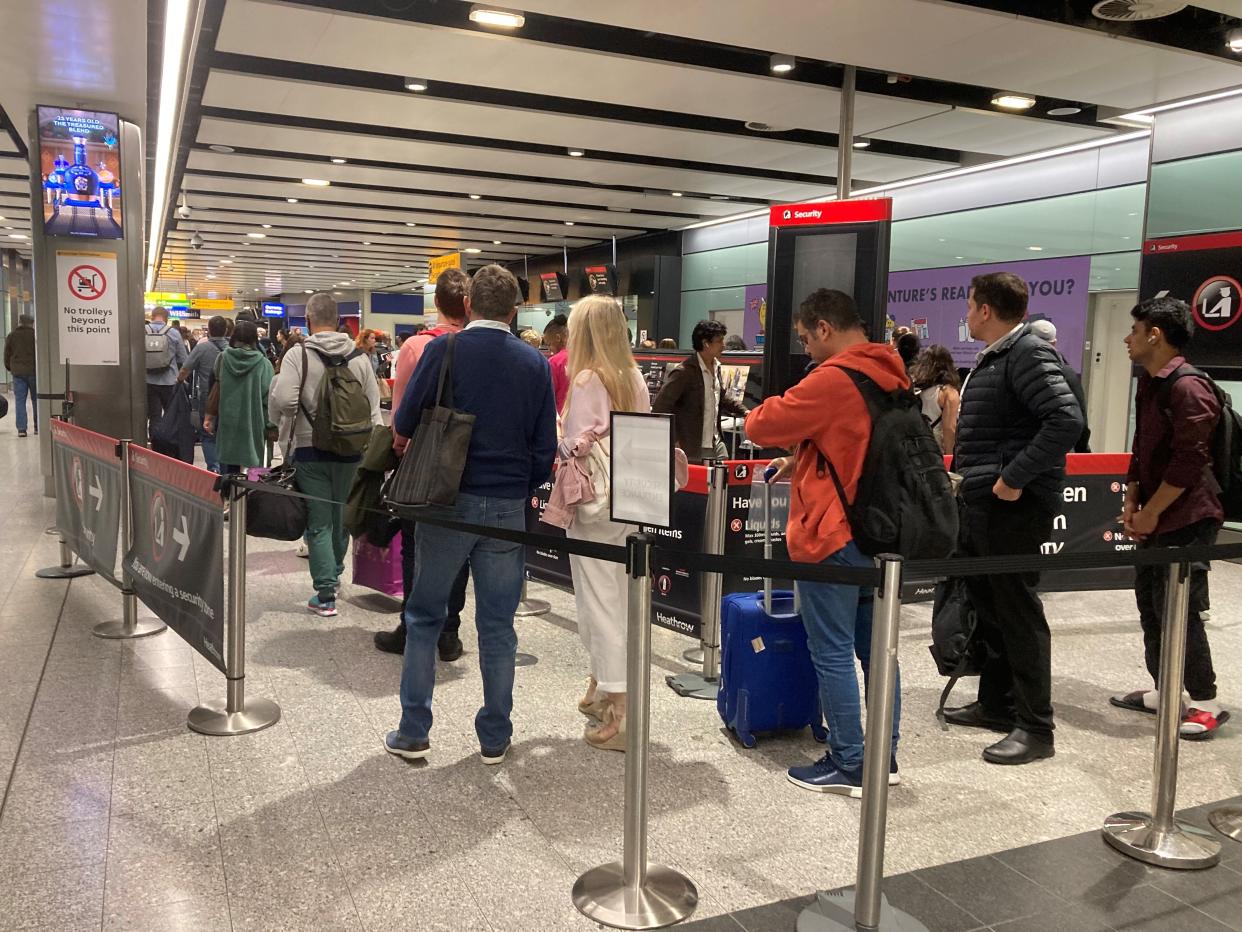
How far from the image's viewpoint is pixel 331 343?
16.7 ft

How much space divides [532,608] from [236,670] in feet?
7.08

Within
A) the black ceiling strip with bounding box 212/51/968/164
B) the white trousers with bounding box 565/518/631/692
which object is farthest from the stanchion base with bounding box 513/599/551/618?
the black ceiling strip with bounding box 212/51/968/164

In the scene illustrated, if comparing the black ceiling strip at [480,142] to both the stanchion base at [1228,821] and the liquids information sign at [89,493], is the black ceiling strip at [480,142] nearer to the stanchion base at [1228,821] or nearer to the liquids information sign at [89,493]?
the liquids information sign at [89,493]

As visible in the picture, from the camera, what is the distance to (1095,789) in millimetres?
3361

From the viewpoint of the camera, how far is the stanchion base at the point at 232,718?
3.62 metres

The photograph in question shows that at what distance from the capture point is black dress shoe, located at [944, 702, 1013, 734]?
3.91 m

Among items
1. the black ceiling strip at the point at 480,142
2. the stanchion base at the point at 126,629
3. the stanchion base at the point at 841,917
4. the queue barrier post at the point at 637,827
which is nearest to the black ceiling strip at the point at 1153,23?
the queue barrier post at the point at 637,827

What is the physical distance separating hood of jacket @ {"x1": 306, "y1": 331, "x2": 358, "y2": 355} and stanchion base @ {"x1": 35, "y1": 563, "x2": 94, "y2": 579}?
2.26 m

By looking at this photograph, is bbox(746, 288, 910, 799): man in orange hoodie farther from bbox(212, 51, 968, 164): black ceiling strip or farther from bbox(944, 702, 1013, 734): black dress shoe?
bbox(212, 51, 968, 164): black ceiling strip

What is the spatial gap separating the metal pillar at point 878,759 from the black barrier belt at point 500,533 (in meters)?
0.64

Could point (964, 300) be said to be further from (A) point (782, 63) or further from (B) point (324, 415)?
(B) point (324, 415)

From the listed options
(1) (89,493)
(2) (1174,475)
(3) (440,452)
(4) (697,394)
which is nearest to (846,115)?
(4) (697,394)

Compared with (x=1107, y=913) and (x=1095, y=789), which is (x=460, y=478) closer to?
(x=1107, y=913)

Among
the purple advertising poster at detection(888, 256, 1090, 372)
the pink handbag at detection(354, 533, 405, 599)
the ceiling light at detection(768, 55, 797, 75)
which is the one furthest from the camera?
the purple advertising poster at detection(888, 256, 1090, 372)
